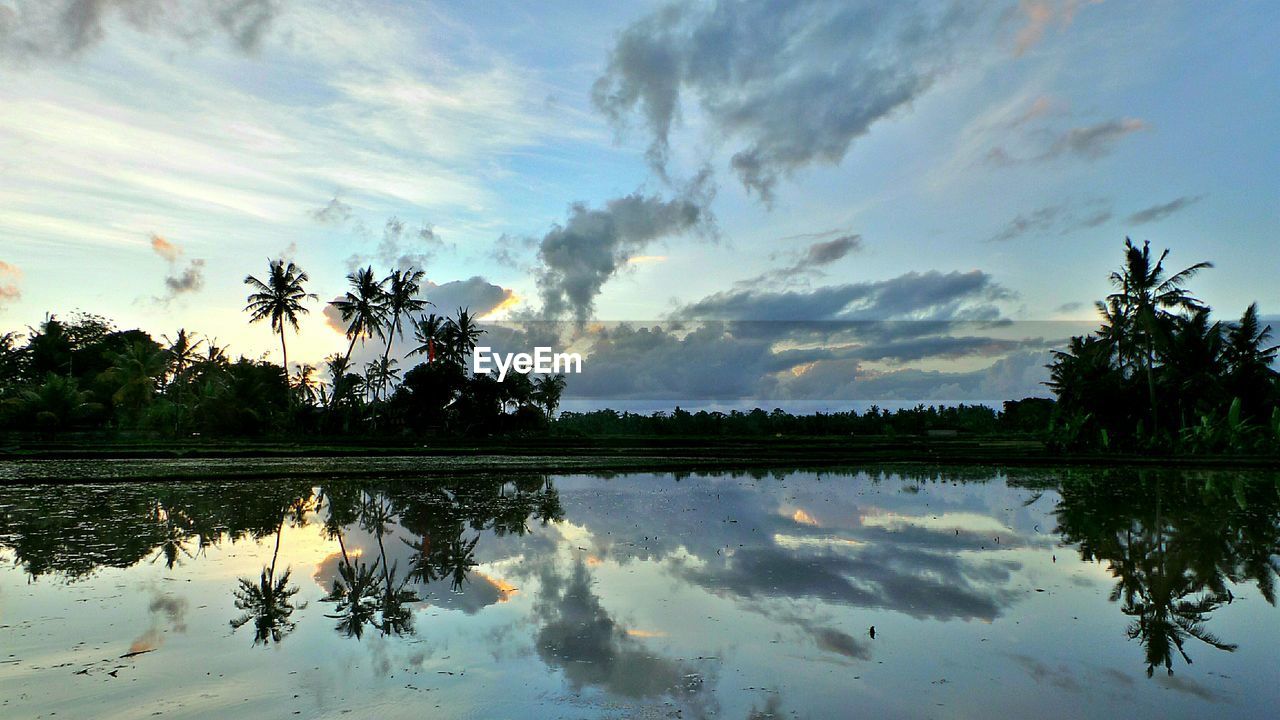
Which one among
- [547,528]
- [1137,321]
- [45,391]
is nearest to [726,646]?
[547,528]

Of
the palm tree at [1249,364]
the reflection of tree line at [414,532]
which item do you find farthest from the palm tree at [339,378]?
the palm tree at [1249,364]

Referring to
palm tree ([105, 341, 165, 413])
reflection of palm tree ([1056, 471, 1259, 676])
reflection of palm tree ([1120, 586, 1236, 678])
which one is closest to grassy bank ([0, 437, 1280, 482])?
reflection of palm tree ([1056, 471, 1259, 676])

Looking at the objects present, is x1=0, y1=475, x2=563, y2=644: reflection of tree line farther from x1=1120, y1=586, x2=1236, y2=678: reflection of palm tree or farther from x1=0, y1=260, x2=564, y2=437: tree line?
x1=0, y1=260, x2=564, y2=437: tree line

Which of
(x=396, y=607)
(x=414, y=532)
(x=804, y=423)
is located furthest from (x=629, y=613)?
(x=804, y=423)

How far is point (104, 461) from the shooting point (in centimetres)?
2889

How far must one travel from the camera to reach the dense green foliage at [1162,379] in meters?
40.1

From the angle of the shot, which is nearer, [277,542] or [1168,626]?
[1168,626]

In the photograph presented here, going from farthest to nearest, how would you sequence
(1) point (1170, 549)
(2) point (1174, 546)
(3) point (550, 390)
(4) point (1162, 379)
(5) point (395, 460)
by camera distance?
1. (3) point (550, 390)
2. (4) point (1162, 379)
3. (5) point (395, 460)
4. (2) point (1174, 546)
5. (1) point (1170, 549)

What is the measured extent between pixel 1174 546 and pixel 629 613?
11.4 metres

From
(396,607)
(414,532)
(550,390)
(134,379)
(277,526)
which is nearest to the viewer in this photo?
(396,607)

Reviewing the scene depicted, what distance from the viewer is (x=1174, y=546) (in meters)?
12.4

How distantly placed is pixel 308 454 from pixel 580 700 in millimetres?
33196

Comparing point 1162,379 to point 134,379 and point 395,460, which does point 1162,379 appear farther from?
point 134,379

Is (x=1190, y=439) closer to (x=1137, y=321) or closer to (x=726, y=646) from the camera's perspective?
(x=1137, y=321)
